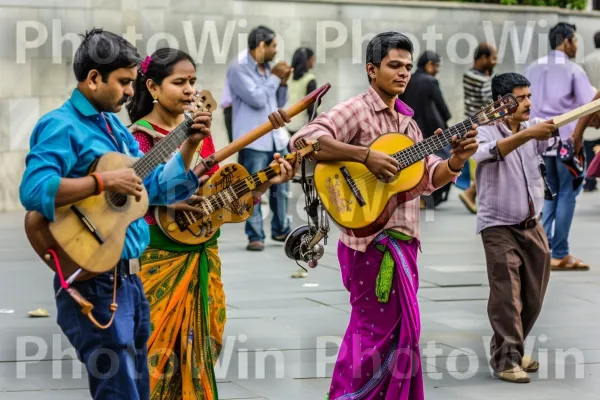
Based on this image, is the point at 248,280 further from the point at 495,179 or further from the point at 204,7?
the point at 204,7

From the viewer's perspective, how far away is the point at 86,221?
14.7ft

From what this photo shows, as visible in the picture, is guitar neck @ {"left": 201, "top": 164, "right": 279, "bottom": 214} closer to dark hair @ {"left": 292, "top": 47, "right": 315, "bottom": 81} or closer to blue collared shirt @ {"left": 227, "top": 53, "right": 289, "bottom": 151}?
blue collared shirt @ {"left": 227, "top": 53, "right": 289, "bottom": 151}

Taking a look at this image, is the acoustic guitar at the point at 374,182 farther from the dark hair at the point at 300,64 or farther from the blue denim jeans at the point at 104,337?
the dark hair at the point at 300,64

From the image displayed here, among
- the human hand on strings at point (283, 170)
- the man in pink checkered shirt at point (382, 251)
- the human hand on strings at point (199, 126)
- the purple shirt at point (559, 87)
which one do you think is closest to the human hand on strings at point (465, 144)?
the man in pink checkered shirt at point (382, 251)

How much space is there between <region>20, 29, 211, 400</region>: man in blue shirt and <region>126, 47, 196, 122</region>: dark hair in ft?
2.89

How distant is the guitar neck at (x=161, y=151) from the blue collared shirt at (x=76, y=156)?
4.9 inches

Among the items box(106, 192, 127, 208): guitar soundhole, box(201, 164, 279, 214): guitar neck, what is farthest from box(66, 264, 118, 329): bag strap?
box(201, 164, 279, 214): guitar neck

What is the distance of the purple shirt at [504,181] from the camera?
6965 millimetres

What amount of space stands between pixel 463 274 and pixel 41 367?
4.41 m

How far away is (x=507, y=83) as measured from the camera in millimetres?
6996

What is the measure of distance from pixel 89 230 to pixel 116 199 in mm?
170

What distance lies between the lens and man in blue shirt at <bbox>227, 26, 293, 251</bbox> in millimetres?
11828

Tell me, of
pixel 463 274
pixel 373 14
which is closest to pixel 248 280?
pixel 463 274

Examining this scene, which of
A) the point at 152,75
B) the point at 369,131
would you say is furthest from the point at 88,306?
the point at 369,131
